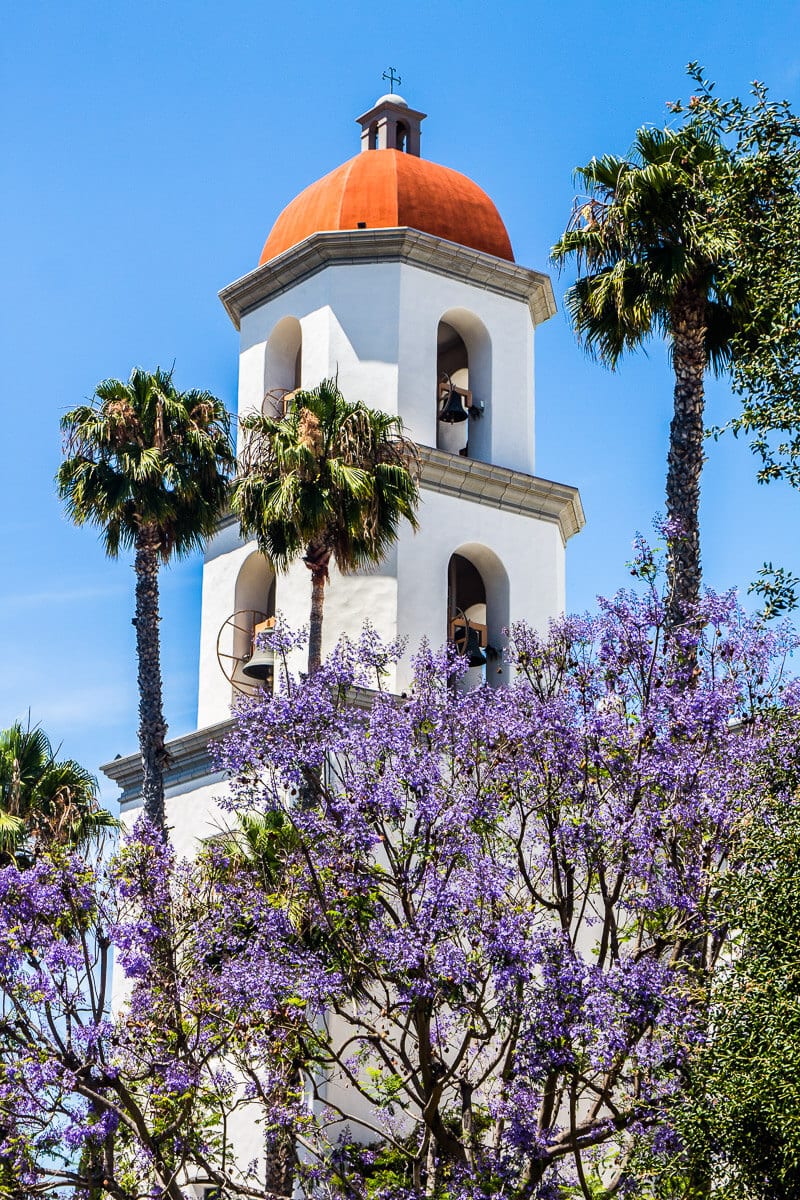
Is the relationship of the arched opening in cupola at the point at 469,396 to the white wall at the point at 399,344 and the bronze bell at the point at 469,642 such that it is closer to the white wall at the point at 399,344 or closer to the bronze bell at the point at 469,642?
the white wall at the point at 399,344

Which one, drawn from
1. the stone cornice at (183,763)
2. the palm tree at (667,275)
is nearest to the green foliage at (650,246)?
the palm tree at (667,275)

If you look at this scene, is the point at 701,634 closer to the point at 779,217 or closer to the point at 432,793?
the point at 432,793

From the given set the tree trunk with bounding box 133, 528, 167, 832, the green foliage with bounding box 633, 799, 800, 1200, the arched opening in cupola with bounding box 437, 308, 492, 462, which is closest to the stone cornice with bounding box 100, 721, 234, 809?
the tree trunk with bounding box 133, 528, 167, 832

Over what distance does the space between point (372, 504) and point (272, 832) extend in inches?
200

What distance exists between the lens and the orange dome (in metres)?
29.4

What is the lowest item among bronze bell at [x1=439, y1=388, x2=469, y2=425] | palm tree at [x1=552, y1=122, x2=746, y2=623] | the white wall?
palm tree at [x1=552, y1=122, x2=746, y2=623]

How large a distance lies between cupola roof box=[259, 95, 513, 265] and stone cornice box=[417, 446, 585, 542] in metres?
3.80

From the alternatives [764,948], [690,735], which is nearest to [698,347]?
[690,735]

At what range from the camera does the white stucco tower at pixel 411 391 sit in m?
27.7

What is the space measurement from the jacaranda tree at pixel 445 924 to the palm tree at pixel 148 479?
6151 millimetres

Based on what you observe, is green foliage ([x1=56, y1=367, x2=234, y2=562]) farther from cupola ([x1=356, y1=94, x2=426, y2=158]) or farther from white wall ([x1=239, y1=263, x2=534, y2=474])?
cupola ([x1=356, y1=94, x2=426, y2=158])

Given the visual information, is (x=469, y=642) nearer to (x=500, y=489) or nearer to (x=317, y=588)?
(x=500, y=489)

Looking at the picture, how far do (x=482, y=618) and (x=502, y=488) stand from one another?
2204mm

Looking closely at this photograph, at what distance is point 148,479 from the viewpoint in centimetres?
2638
